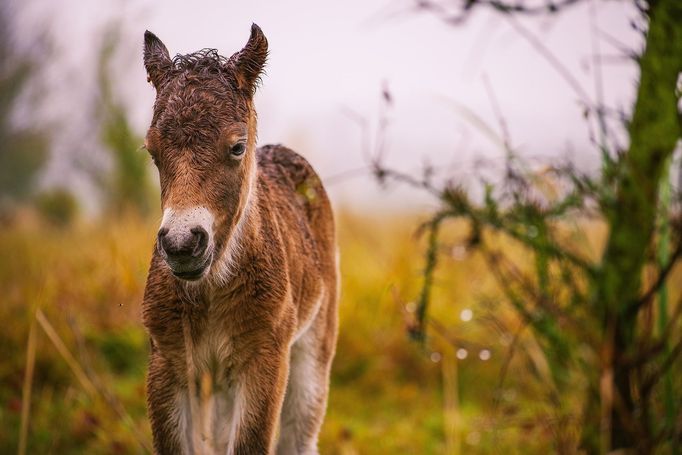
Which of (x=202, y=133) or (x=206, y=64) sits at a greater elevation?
(x=206, y=64)

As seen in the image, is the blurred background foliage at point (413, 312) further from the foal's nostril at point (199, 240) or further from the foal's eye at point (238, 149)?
the foal's nostril at point (199, 240)

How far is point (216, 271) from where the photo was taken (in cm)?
247

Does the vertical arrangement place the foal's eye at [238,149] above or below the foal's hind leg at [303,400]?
above

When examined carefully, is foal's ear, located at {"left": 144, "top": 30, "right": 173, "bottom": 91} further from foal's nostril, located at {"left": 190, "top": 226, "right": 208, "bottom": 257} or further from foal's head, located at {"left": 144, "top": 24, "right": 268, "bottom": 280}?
foal's nostril, located at {"left": 190, "top": 226, "right": 208, "bottom": 257}

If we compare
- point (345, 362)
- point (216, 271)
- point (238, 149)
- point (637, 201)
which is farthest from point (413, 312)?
point (345, 362)

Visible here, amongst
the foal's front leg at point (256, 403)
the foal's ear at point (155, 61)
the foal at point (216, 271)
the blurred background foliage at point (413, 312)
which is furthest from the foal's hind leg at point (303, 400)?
the foal's ear at point (155, 61)

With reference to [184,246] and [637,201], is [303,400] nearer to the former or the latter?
[184,246]

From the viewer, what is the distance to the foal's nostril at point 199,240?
1.94 meters

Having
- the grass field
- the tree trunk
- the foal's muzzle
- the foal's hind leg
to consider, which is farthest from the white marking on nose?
the grass field

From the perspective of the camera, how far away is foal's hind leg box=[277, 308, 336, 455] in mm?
3463

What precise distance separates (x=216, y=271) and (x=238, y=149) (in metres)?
0.51

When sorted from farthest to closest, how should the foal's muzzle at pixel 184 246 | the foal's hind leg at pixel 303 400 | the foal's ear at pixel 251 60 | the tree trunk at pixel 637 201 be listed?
the foal's hind leg at pixel 303 400, the tree trunk at pixel 637 201, the foal's ear at pixel 251 60, the foal's muzzle at pixel 184 246

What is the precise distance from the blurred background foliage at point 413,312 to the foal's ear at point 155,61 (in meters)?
0.91

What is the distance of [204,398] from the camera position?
2.47 meters
